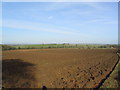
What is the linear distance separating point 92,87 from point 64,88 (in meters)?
1.34

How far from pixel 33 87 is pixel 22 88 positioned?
1.65 feet

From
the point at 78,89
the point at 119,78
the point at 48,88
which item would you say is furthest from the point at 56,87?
the point at 119,78

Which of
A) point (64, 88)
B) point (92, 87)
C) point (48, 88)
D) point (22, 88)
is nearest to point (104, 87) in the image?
point (92, 87)

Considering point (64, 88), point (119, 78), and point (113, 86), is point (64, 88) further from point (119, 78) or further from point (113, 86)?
point (119, 78)

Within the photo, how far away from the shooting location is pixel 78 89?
249 inches

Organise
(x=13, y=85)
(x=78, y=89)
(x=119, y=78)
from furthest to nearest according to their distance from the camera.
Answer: (x=119, y=78)
(x=13, y=85)
(x=78, y=89)

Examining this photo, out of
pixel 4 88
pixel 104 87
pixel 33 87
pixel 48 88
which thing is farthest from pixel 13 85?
pixel 104 87

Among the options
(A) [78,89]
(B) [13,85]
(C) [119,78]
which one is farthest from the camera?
(C) [119,78]

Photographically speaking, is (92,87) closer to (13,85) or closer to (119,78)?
(119,78)

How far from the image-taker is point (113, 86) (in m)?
6.66

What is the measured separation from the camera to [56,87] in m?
6.66

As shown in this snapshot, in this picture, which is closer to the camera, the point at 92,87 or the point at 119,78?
the point at 92,87

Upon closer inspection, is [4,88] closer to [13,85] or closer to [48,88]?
[13,85]

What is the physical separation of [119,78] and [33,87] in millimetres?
4879
